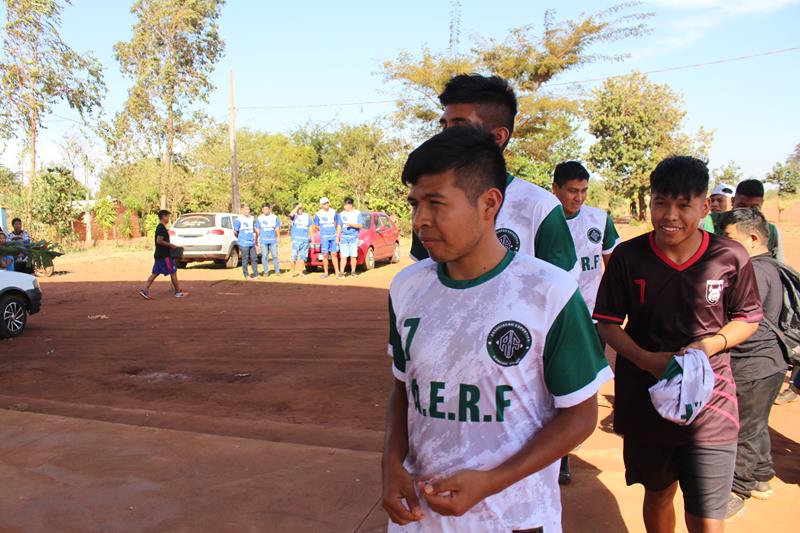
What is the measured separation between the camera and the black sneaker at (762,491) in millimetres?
3912

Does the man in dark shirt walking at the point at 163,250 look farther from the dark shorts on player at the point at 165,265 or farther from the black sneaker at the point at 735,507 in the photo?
the black sneaker at the point at 735,507

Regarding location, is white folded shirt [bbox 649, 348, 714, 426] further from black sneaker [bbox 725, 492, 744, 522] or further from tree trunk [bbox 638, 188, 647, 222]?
tree trunk [bbox 638, 188, 647, 222]

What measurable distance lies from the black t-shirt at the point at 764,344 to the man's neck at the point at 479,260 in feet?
7.87

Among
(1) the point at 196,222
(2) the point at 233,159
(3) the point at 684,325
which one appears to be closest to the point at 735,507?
(3) the point at 684,325

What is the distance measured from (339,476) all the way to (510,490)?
8.63 feet

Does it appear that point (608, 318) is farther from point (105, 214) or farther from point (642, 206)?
point (642, 206)

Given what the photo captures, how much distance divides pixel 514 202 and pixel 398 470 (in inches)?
51.0

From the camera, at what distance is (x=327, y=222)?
15852 mm

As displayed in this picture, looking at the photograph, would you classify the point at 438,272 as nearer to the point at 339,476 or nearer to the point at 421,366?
the point at 421,366

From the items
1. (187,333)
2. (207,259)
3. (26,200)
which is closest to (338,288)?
(187,333)

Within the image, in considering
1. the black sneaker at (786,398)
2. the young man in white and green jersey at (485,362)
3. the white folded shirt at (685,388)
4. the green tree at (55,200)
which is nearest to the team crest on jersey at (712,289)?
the white folded shirt at (685,388)

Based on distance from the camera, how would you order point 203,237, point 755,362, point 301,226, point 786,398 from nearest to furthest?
point 755,362 → point 786,398 → point 301,226 → point 203,237

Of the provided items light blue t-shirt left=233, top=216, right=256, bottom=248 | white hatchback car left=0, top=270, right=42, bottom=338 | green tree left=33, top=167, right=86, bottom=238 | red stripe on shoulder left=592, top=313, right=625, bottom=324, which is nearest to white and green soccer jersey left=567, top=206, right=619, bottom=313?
red stripe on shoulder left=592, top=313, right=625, bottom=324

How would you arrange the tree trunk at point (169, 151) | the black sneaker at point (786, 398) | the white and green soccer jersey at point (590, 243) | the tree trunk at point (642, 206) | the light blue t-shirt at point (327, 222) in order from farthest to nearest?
the tree trunk at point (642, 206), the tree trunk at point (169, 151), the light blue t-shirt at point (327, 222), the black sneaker at point (786, 398), the white and green soccer jersey at point (590, 243)
